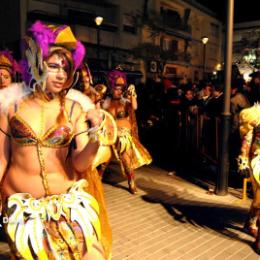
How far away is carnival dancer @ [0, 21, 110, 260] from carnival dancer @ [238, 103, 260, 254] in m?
1.98

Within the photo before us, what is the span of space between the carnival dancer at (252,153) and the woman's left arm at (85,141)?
6.60 ft

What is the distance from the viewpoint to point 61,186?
2.35m

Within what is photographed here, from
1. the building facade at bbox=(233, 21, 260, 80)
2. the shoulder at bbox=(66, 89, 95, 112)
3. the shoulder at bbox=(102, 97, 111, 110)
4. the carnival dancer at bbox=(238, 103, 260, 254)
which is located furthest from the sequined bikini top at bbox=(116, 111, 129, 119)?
the building facade at bbox=(233, 21, 260, 80)

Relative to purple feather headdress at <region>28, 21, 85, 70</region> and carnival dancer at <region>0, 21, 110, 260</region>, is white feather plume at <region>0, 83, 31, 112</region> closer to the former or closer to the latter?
carnival dancer at <region>0, 21, 110, 260</region>

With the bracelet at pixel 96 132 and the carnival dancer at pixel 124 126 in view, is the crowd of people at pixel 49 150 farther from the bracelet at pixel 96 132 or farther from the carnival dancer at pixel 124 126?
the carnival dancer at pixel 124 126

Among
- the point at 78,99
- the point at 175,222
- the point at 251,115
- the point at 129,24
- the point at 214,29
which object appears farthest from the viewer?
the point at 214,29

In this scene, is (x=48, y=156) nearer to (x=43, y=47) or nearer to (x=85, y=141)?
(x=85, y=141)

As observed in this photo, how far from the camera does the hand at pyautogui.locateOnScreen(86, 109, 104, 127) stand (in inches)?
85.4

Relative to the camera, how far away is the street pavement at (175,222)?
3.91m

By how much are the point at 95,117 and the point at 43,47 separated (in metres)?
0.55

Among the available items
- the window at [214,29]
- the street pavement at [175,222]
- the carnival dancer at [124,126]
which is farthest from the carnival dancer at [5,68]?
the window at [214,29]

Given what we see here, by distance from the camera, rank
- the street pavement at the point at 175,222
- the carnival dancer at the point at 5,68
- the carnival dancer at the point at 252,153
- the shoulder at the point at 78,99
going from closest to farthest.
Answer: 1. the shoulder at the point at 78,99
2. the carnival dancer at the point at 252,153
3. the street pavement at the point at 175,222
4. the carnival dancer at the point at 5,68

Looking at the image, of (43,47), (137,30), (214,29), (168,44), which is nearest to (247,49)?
(137,30)

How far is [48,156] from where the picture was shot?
7.51 feet
